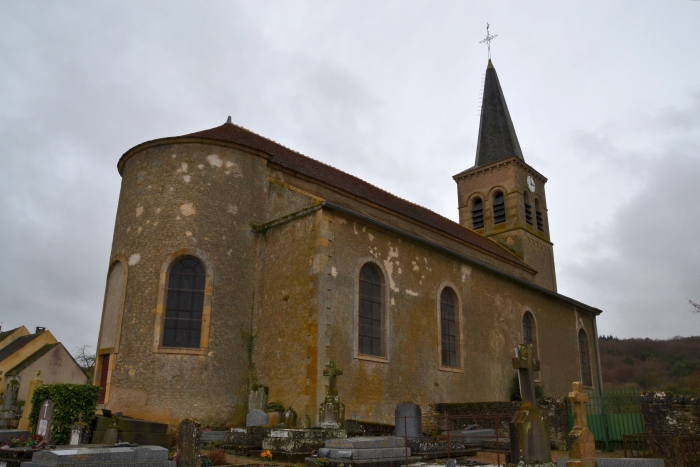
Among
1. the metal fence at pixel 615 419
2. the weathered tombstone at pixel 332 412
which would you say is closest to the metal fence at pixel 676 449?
the metal fence at pixel 615 419

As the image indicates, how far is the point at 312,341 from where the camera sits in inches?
474

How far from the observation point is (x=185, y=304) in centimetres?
1302

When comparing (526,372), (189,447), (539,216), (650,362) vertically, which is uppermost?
(539,216)

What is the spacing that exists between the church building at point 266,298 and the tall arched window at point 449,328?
40mm

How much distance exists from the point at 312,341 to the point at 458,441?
3.50 metres

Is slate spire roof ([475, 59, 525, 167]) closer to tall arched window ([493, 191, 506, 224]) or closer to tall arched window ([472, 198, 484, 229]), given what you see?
tall arched window ([493, 191, 506, 224])

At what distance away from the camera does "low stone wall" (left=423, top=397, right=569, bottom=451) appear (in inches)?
506

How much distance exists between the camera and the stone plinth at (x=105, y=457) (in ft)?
21.5

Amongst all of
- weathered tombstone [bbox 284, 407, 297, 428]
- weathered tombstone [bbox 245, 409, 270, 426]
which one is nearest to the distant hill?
weathered tombstone [bbox 284, 407, 297, 428]

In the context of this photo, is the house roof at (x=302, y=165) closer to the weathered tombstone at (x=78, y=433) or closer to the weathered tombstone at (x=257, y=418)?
the weathered tombstone at (x=257, y=418)

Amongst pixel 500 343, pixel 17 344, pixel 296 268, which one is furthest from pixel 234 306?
pixel 17 344

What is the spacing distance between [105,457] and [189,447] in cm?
114

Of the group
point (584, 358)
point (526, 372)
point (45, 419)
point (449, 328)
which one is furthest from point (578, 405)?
point (584, 358)

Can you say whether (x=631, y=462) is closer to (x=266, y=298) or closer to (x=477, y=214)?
(x=266, y=298)
